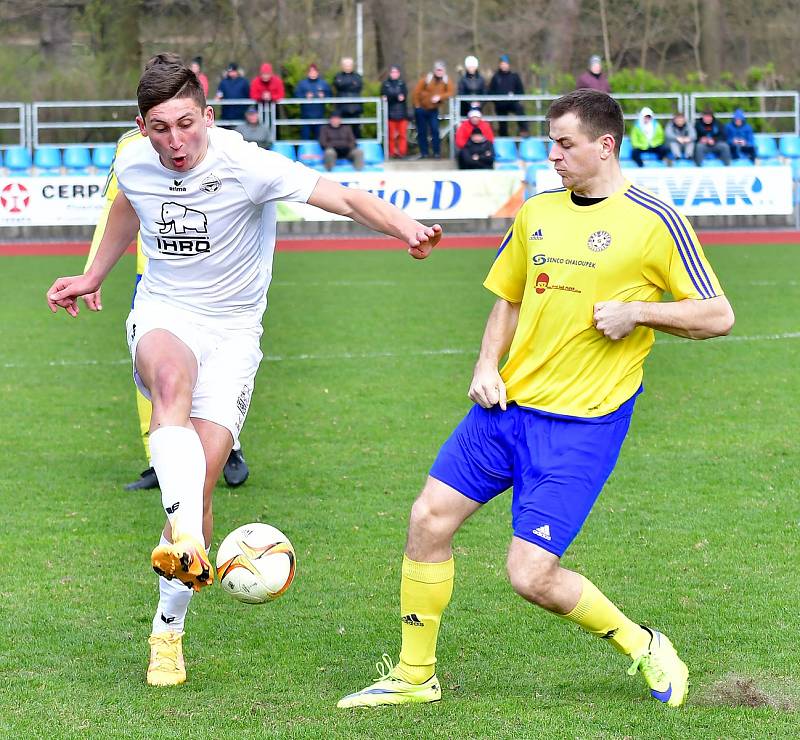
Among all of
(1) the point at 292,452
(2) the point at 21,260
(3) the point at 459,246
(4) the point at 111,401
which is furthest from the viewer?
(3) the point at 459,246

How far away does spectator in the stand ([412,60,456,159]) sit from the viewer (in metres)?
24.6

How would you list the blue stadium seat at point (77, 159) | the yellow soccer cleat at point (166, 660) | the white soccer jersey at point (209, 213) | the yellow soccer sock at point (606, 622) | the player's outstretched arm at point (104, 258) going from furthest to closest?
the blue stadium seat at point (77, 159)
the player's outstretched arm at point (104, 258)
the white soccer jersey at point (209, 213)
the yellow soccer cleat at point (166, 660)
the yellow soccer sock at point (606, 622)

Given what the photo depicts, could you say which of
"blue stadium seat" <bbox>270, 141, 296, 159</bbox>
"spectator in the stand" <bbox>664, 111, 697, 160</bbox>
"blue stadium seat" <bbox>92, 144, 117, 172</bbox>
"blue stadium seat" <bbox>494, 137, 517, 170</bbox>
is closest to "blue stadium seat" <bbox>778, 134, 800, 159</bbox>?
"spectator in the stand" <bbox>664, 111, 697, 160</bbox>

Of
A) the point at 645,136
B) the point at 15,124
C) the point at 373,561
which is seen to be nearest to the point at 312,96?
the point at 645,136

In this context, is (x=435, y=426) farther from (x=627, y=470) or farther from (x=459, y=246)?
(x=459, y=246)

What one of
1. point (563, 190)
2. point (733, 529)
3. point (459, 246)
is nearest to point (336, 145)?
point (459, 246)

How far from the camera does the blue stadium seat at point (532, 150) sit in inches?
1006

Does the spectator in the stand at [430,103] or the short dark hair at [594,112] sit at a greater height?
the spectator in the stand at [430,103]

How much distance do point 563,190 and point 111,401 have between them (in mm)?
6131

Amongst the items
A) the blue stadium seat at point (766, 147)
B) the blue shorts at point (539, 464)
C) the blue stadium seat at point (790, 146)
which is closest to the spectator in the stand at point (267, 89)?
the blue stadium seat at point (766, 147)

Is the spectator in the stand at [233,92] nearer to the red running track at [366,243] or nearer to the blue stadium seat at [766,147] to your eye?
the red running track at [366,243]

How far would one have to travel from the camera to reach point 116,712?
→ 4086 mm

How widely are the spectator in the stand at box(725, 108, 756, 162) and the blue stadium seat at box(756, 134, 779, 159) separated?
975 mm

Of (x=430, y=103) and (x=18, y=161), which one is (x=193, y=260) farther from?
(x=18, y=161)
